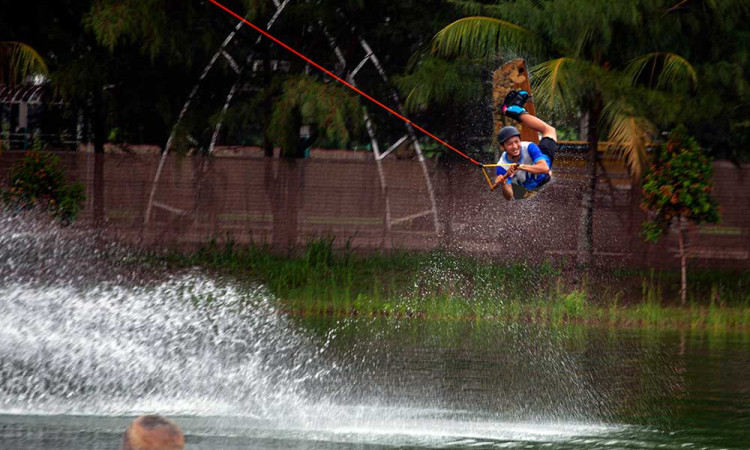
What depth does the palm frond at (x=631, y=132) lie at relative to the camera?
18453 mm

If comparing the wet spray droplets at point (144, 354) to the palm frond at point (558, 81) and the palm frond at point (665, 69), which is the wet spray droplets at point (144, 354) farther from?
the palm frond at point (665, 69)

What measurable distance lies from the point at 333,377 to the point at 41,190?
29.0 feet

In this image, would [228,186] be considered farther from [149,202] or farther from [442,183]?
[442,183]

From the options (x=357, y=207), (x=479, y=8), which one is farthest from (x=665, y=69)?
(x=357, y=207)

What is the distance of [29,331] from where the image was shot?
13.9 m

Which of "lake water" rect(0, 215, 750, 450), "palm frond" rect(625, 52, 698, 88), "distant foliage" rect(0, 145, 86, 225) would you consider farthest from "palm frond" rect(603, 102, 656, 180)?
"distant foliage" rect(0, 145, 86, 225)

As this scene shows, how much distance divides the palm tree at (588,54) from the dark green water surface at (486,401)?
3.52 m

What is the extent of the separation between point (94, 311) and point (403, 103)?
8.88m

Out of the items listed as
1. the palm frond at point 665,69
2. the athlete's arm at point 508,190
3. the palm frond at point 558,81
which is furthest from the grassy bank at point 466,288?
the athlete's arm at point 508,190

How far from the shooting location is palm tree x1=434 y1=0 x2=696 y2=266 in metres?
18.6

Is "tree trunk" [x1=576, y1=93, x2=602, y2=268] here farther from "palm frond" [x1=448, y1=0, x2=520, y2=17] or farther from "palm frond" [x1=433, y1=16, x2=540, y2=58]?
"palm frond" [x1=448, y1=0, x2=520, y2=17]

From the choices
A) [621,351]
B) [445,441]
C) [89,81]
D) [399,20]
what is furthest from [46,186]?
[445,441]

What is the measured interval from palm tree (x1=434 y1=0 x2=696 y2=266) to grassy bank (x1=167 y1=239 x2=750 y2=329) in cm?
113

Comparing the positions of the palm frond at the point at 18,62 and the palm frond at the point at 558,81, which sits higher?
the palm frond at the point at 18,62
